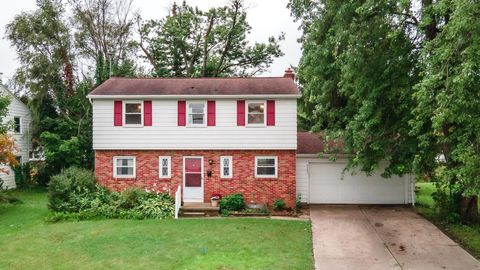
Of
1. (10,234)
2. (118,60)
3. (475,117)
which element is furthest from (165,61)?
(475,117)

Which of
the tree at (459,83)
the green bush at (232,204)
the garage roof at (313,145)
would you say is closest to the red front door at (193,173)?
the green bush at (232,204)

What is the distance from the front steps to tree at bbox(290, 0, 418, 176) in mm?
5985

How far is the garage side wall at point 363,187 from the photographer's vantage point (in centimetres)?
1816

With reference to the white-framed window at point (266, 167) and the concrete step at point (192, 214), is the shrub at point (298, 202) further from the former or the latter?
the concrete step at point (192, 214)

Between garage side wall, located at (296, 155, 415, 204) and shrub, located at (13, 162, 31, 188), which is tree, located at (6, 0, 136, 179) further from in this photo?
garage side wall, located at (296, 155, 415, 204)

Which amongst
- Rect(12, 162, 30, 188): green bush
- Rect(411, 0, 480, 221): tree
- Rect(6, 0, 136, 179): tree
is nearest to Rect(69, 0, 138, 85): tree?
Rect(6, 0, 136, 179): tree

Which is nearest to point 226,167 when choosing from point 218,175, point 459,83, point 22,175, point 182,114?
point 218,175

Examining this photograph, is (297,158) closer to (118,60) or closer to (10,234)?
(10,234)

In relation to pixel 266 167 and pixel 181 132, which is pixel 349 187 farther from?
pixel 181 132

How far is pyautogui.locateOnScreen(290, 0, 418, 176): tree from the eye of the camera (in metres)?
13.4

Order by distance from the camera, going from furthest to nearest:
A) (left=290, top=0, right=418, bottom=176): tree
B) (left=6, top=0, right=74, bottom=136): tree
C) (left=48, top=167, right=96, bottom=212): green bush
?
(left=6, top=0, right=74, bottom=136): tree
(left=48, top=167, right=96, bottom=212): green bush
(left=290, top=0, right=418, bottom=176): tree

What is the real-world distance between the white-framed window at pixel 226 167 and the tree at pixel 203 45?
16.9 metres

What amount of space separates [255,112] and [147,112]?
503 cm

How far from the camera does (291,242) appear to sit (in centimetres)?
1188
